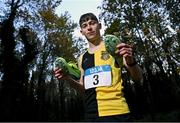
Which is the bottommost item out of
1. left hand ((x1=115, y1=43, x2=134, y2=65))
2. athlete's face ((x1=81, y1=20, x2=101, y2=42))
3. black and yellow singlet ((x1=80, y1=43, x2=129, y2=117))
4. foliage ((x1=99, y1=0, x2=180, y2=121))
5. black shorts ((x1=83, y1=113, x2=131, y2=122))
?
black shorts ((x1=83, y1=113, x2=131, y2=122))

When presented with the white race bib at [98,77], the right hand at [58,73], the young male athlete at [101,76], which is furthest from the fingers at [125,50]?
the right hand at [58,73]

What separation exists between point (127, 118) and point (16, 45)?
26.2m

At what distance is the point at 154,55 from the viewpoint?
26.6 m

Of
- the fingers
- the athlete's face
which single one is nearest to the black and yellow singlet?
the athlete's face

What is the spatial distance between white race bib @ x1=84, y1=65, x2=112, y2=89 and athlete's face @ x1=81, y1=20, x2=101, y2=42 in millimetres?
336

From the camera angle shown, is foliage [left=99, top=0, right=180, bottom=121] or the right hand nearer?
the right hand

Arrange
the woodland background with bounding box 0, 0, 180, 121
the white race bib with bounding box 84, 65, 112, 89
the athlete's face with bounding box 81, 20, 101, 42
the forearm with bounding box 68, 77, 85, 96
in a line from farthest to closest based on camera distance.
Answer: the woodland background with bounding box 0, 0, 180, 121 → the forearm with bounding box 68, 77, 85, 96 → the athlete's face with bounding box 81, 20, 101, 42 → the white race bib with bounding box 84, 65, 112, 89

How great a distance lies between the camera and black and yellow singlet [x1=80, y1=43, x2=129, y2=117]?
3311 millimetres

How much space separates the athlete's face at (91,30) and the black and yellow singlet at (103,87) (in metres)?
0.14

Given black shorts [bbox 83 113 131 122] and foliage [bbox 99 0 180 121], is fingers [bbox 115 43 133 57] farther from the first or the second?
foliage [bbox 99 0 180 121]

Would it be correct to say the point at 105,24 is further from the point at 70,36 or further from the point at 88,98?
the point at 88,98

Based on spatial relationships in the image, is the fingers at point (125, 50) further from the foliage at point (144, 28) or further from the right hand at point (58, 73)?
the foliage at point (144, 28)

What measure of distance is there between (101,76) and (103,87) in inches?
4.4

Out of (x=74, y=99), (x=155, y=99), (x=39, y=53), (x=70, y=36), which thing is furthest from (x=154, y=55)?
(x=74, y=99)
